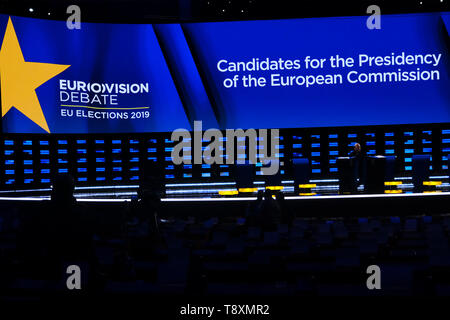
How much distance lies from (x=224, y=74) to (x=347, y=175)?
14.5 ft

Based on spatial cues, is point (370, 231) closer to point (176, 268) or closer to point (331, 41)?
point (176, 268)

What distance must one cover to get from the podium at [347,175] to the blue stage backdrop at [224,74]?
2311 mm

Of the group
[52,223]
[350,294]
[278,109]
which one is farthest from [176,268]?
[278,109]

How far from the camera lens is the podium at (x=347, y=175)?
38.5ft

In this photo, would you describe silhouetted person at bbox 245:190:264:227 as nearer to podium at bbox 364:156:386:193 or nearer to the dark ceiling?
podium at bbox 364:156:386:193

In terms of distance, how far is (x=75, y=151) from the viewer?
14695mm

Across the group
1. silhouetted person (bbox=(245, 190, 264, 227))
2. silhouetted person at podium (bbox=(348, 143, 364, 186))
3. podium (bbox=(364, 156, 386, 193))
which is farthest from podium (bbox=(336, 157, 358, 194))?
silhouetted person (bbox=(245, 190, 264, 227))

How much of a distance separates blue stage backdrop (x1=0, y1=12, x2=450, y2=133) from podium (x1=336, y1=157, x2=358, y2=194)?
2311 millimetres

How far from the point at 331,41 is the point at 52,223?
38.7 feet

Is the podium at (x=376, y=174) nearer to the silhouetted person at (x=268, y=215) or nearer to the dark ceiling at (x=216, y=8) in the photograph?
the silhouetted person at (x=268, y=215)

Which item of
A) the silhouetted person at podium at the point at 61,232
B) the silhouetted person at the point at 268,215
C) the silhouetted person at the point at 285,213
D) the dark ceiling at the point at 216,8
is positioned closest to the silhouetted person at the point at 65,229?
the silhouetted person at podium at the point at 61,232

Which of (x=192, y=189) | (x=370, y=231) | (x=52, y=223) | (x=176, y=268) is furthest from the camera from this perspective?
(x=192, y=189)

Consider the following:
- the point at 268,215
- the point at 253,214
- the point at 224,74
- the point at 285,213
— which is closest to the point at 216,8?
the point at 224,74

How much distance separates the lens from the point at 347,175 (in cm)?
1178
